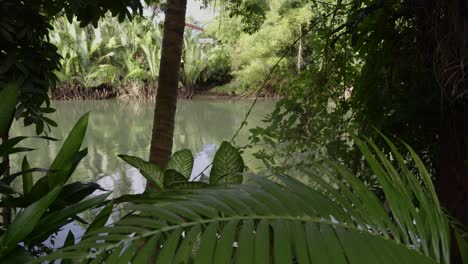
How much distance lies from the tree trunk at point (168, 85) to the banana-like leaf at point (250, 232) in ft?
2.70

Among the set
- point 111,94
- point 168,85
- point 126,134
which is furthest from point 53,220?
point 111,94

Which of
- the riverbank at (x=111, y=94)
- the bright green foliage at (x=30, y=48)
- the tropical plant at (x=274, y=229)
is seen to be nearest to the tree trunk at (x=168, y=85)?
the bright green foliage at (x=30, y=48)

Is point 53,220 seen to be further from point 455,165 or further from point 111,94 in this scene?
point 111,94

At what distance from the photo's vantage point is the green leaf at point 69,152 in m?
0.74

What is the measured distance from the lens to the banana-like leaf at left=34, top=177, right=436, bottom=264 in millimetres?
357

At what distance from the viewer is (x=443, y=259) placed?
44 centimetres

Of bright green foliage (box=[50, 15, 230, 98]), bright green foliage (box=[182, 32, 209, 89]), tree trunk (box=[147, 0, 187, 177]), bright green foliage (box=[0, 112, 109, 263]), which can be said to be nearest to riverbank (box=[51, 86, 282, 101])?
bright green foliage (box=[50, 15, 230, 98])

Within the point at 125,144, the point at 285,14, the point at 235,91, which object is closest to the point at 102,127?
the point at 125,144

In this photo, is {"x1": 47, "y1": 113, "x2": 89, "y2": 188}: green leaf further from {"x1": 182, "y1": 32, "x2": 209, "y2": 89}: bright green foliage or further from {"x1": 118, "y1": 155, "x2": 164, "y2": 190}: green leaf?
{"x1": 182, "y1": 32, "x2": 209, "y2": 89}: bright green foliage

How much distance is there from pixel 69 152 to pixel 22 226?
208mm

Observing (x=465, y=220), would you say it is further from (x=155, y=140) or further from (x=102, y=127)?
(x=102, y=127)

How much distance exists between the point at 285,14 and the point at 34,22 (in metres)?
10.7

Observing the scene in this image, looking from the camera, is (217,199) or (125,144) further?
(125,144)


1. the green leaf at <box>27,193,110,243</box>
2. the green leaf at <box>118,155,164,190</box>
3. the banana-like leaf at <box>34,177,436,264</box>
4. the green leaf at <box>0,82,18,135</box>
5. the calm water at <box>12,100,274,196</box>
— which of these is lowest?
the calm water at <box>12,100,274,196</box>
